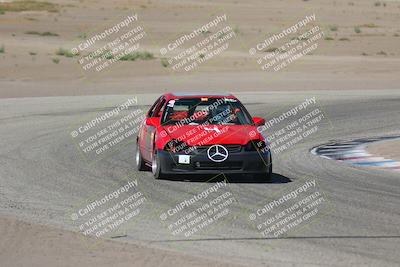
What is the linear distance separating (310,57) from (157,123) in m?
38.8

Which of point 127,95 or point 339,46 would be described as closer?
point 127,95

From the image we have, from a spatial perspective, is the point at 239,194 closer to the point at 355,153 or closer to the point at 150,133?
the point at 150,133

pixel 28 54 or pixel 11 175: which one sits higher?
pixel 11 175

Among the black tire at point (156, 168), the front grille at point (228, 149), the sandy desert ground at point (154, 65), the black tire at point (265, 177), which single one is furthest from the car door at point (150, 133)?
the sandy desert ground at point (154, 65)

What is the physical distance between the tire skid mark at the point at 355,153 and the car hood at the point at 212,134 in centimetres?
314

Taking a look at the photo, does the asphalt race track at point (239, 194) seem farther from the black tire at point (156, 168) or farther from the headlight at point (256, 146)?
the headlight at point (256, 146)

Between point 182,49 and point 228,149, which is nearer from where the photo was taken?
point 228,149

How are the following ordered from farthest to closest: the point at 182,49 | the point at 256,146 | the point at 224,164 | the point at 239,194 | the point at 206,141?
the point at 182,49, the point at 256,146, the point at 206,141, the point at 224,164, the point at 239,194

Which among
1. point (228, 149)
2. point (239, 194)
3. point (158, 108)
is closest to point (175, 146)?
point (228, 149)

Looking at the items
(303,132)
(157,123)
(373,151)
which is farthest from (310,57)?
(157,123)

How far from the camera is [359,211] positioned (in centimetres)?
1302

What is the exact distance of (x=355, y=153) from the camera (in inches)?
809

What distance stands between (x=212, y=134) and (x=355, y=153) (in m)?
5.44

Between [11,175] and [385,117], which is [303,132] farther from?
[11,175]
